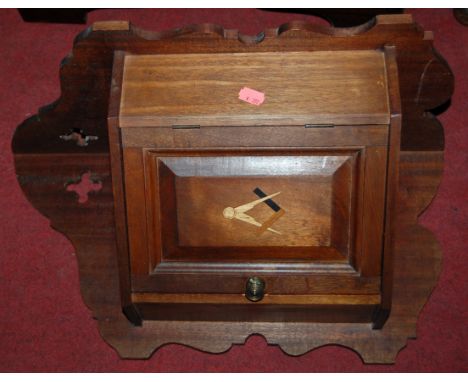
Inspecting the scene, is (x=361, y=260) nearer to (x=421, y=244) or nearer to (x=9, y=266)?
(x=421, y=244)

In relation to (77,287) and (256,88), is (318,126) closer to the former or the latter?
(256,88)

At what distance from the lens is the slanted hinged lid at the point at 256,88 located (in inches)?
76.7

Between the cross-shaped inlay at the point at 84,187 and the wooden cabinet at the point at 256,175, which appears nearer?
the wooden cabinet at the point at 256,175

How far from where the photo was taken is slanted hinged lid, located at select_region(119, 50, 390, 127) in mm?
1948

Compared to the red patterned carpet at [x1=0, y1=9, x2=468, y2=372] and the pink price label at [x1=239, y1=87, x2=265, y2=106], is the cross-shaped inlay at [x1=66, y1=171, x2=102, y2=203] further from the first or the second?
the pink price label at [x1=239, y1=87, x2=265, y2=106]

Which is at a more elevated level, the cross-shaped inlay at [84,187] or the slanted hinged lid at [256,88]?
the slanted hinged lid at [256,88]

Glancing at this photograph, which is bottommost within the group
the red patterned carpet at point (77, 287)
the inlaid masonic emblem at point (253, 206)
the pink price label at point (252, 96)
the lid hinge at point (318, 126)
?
the red patterned carpet at point (77, 287)

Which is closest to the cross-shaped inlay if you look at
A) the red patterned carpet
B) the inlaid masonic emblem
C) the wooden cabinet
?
the red patterned carpet

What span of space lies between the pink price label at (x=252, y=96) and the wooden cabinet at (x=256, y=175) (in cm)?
1

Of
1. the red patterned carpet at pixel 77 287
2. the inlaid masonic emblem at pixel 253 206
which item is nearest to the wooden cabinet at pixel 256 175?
the inlaid masonic emblem at pixel 253 206

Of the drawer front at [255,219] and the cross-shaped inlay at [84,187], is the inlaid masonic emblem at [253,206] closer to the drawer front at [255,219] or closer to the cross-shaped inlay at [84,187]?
the drawer front at [255,219]

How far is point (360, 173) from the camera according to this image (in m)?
1.96

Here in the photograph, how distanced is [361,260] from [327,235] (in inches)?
3.8

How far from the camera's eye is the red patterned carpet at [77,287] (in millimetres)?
2291
